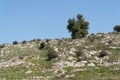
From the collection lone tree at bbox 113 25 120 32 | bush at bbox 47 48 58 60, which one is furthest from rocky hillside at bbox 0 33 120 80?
lone tree at bbox 113 25 120 32

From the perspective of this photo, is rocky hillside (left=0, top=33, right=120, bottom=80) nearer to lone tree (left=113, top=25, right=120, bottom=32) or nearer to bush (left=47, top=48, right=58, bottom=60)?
bush (left=47, top=48, right=58, bottom=60)

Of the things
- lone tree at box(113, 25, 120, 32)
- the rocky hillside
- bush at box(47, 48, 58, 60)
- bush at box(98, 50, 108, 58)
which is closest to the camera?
the rocky hillside

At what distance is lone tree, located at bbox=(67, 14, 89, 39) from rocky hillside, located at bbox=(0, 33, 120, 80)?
19420 millimetres

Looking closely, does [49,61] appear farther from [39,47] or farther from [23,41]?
[23,41]

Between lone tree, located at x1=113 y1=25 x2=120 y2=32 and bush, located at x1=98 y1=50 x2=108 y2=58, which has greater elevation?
lone tree, located at x1=113 y1=25 x2=120 y2=32

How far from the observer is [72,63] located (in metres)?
64.4

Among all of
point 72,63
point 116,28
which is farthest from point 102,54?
point 116,28

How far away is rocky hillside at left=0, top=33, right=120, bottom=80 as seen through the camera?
56906 millimetres

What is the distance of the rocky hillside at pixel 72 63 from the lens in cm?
5691

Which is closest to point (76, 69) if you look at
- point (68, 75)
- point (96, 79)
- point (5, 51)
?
point (68, 75)

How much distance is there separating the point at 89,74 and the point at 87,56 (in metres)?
10.7

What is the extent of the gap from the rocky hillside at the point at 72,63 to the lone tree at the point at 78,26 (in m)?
19.4

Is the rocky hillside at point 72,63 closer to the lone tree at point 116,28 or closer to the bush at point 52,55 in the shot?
the bush at point 52,55

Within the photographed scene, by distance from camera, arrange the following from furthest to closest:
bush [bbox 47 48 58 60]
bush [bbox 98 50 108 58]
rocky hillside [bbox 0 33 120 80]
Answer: bush [bbox 47 48 58 60], bush [bbox 98 50 108 58], rocky hillside [bbox 0 33 120 80]
